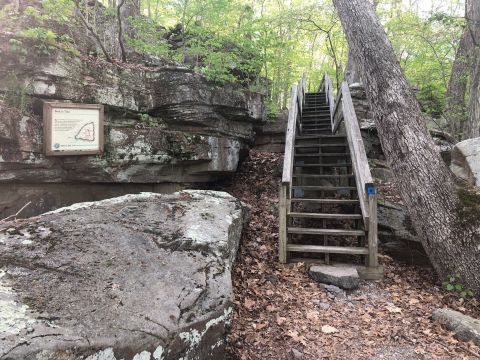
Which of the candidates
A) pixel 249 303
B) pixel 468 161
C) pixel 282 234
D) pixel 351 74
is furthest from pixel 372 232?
pixel 351 74

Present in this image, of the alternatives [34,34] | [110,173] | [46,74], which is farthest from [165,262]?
[34,34]

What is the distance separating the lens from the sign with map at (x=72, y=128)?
4797 millimetres

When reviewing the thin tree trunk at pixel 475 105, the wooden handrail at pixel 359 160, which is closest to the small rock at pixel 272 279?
the wooden handrail at pixel 359 160

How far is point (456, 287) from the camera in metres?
3.93

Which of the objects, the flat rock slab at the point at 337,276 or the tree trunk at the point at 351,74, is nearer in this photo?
the flat rock slab at the point at 337,276

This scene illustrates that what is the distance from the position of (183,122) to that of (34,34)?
2.98 metres

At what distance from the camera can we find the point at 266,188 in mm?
7488

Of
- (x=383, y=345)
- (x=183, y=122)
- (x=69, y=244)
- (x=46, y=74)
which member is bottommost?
(x=383, y=345)

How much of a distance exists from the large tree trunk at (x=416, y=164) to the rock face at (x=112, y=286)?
2.94 meters

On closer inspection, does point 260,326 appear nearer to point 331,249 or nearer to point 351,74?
point 331,249

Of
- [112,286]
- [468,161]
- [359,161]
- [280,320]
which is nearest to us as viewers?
[112,286]

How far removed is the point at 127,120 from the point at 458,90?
8939mm

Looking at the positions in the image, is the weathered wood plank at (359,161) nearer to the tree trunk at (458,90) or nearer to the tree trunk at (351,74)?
the tree trunk at (458,90)

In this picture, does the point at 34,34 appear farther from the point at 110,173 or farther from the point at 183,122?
the point at 183,122
